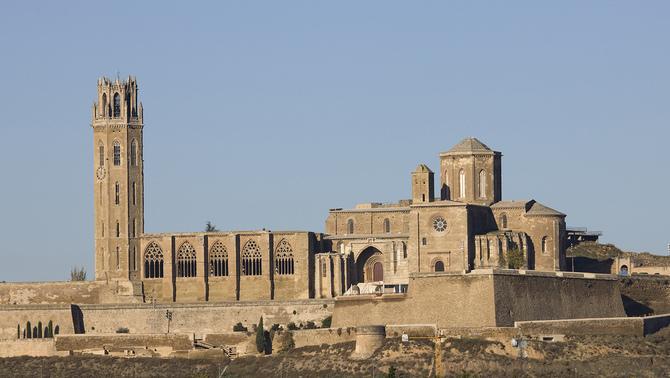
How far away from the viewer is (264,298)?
12231cm

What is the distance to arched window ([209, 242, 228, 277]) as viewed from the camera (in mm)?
124188

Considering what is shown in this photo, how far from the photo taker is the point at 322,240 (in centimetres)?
12438

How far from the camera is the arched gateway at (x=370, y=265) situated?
123 metres

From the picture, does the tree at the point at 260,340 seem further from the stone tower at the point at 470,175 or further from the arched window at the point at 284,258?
the stone tower at the point at 470,175

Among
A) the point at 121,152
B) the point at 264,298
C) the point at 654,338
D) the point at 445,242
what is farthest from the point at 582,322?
the point at 121,152

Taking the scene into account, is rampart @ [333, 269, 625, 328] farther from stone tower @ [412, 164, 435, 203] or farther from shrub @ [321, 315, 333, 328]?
stone tower @ [412, 164, 435, 203]

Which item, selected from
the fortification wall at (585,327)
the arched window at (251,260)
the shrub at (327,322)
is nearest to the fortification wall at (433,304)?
the fortification wall at (585,327)

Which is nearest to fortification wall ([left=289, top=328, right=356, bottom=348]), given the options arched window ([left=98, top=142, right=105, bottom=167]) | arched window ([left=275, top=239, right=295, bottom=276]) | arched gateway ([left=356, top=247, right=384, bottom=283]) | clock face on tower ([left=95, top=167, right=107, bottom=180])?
arched window ([left=275, top=239, right=295, bottom=276])

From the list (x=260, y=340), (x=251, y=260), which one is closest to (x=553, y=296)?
(x=260, y=340)

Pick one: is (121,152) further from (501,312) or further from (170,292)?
(501,312)

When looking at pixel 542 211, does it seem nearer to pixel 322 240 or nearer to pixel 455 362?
pixel 322 240

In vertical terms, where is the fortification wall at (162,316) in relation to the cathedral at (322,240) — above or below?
below

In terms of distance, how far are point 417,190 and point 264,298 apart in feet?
32.1

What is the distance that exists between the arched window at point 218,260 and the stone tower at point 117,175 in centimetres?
399
